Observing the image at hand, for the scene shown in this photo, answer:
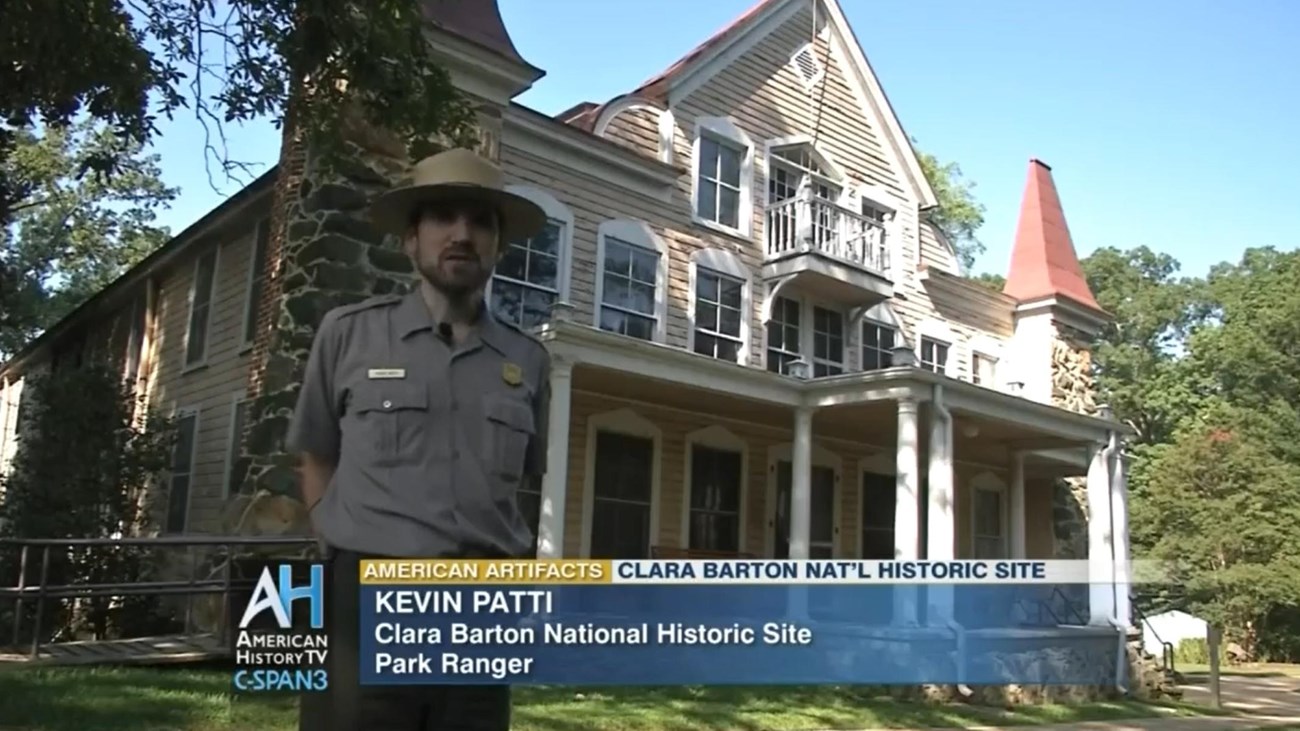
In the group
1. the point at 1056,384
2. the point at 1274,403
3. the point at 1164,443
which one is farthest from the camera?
the point at 1164,443

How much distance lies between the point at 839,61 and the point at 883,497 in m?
7.01

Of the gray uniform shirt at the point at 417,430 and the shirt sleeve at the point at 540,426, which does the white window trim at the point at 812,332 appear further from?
the gray uniform shirt at the point at 417,430

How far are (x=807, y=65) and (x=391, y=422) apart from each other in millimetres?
16084

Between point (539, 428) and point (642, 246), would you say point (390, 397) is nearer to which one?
point (539, 428)

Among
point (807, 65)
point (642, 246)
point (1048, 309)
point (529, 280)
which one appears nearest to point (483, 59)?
point (529, 280)

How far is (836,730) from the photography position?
8797mm

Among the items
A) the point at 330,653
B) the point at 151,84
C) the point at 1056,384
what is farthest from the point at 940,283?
the point at 330,653

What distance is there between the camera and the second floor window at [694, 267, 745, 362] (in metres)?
14.5

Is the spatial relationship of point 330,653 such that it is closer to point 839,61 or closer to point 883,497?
point 883,497

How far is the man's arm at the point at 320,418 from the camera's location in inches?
Answer: 88.3

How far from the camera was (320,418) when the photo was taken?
224 cm

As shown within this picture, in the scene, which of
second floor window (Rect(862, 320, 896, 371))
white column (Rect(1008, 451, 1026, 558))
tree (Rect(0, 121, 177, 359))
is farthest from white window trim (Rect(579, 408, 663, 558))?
tree (Rect(0, 121, 177, 359))

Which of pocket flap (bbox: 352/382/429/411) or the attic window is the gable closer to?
the attic window

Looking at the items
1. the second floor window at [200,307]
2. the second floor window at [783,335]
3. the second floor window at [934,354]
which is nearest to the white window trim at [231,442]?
the second floor window at [200,307]
